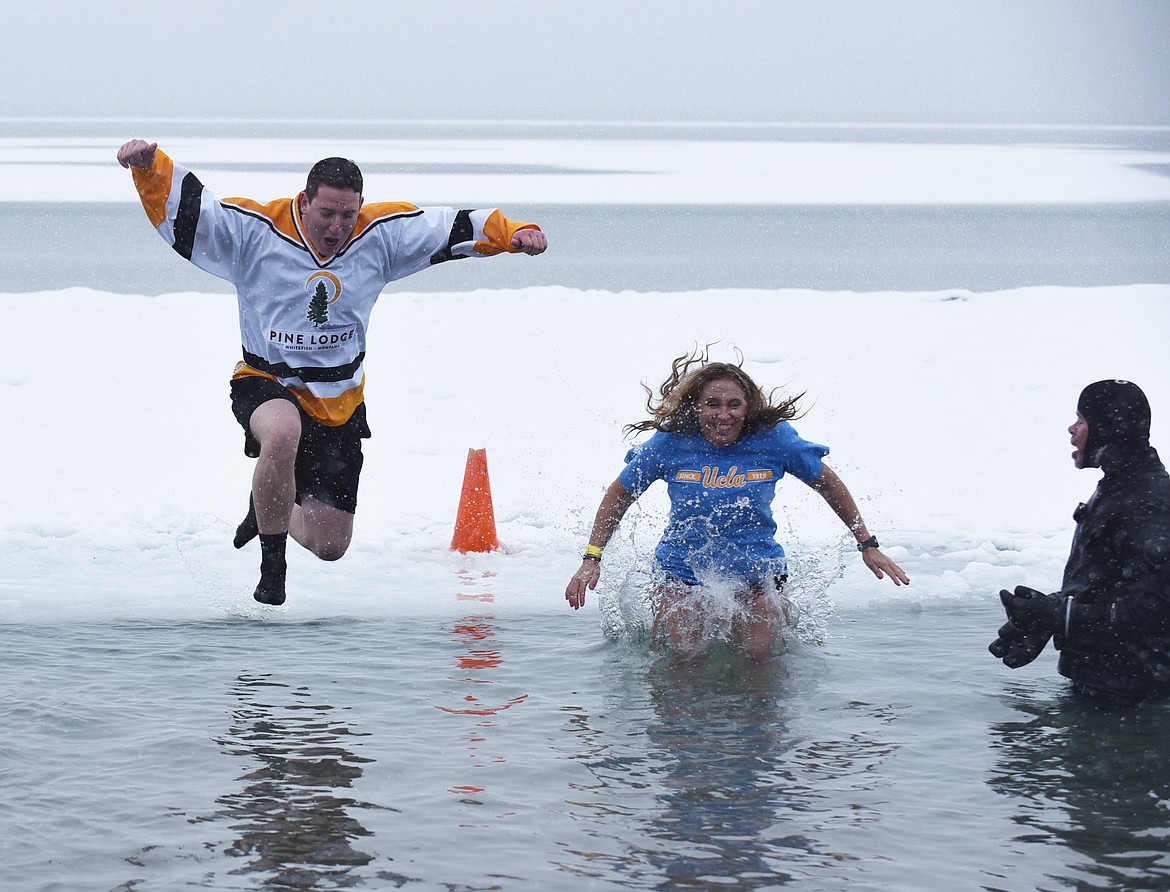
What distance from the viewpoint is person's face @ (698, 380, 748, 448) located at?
649cm

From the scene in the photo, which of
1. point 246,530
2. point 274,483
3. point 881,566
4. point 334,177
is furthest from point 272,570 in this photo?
point 881,566

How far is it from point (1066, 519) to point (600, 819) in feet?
18.2

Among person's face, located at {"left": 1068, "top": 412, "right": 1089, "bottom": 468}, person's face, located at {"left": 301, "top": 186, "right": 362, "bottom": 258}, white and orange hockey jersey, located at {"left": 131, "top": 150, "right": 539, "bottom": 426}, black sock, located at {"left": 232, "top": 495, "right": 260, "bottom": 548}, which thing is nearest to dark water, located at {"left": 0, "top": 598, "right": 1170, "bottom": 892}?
black sock, located at {"left": 232, "top": 495, "right": 260, "bottom": 548}

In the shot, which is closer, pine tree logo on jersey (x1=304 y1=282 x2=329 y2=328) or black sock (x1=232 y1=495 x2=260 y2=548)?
pine tree logo on jersey (x1=304 y1=282 x2=329 y2=328)

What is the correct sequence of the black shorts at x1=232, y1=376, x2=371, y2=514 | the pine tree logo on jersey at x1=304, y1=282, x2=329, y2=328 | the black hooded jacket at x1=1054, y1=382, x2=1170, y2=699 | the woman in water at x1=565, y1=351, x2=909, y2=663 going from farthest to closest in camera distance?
the black shorts at x1=232, y1=376, x2=371, y2=514
the pine tree logo on jersey at x1=304, y1=282, x2=329, y2=328
the woman in water at x1=565, y1=351, x2=909, y2=663
the black hooded jacket at x1=1054, y1=382, x2=1170, y2=699

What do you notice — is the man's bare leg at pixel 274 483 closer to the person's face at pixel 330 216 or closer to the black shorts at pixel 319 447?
the black shorts at pixel 319 447

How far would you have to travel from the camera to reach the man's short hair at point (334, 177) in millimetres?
6527

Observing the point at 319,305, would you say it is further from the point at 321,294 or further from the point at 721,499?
the point at 721,499

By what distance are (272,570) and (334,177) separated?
157 centimetres

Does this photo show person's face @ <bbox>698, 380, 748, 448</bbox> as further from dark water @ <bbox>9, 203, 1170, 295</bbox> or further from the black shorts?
dark water @ <bbox>9, 203, 1170, 295</bbox>

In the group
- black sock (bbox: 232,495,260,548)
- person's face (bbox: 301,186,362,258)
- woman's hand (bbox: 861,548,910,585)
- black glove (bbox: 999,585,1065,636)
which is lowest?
black glove (bbox: 999,585,1065,636)

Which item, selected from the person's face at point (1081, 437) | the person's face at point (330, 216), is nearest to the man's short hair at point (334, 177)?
the person's face at point (330, 216)

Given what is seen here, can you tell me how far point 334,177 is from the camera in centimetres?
653

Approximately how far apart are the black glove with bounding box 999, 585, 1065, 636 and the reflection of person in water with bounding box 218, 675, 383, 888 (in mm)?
2191
